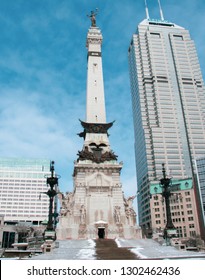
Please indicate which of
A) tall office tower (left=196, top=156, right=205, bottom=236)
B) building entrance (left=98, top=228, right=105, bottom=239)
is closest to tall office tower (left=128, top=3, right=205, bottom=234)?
tall office tower (left=196, top=156, right=205, bottom=236)

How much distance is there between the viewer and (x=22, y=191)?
381ft

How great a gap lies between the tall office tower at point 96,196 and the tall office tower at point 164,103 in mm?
47413

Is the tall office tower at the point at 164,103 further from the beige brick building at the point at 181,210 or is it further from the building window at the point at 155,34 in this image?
the beige brick building at the point at 181,210

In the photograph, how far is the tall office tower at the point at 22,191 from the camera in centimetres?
11294

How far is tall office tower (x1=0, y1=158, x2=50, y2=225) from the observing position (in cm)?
11294

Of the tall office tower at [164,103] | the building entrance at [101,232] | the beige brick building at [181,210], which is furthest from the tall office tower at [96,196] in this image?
the tall office tower at [164,103]

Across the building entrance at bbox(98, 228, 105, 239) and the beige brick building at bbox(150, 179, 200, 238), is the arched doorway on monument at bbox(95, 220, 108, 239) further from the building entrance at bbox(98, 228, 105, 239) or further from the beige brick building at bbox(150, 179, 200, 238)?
the beige brick building at bbox(150, 179, 200, 238)

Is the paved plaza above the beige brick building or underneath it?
underneath

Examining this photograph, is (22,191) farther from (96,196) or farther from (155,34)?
(155,34)

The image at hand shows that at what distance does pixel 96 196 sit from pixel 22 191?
83.6 meters

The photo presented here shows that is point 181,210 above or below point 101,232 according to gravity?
above

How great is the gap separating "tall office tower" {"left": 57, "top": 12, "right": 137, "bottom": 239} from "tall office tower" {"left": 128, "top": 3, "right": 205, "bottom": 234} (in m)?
47.4

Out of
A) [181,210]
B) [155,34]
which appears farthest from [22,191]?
[155,34]
